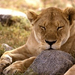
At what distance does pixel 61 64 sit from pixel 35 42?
802mm

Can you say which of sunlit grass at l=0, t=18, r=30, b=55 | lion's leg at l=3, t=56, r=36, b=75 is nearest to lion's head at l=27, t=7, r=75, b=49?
lion's leg at l=3, t=56, r=36, b=75

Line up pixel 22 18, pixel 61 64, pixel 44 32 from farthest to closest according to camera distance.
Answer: pixel 22 18 < pixel 44 32 < pixel 61 64

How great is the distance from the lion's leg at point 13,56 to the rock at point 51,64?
454 mm

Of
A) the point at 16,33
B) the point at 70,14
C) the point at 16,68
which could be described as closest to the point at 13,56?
the point at 16,68

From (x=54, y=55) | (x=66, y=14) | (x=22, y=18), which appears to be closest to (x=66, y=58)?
(x=54, y=55)

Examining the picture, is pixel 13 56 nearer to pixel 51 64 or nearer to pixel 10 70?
Answer: pixel 10 70

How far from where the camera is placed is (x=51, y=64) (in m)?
3.76

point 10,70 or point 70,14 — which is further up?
point 70,14

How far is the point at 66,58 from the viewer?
12.7 ft

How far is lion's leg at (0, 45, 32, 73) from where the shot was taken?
13.4 feet

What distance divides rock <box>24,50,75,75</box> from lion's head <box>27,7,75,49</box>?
11 centimetres

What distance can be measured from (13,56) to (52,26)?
90cm

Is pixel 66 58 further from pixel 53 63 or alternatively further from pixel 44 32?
pixel 44 32

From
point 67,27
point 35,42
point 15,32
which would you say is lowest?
point 15,32
